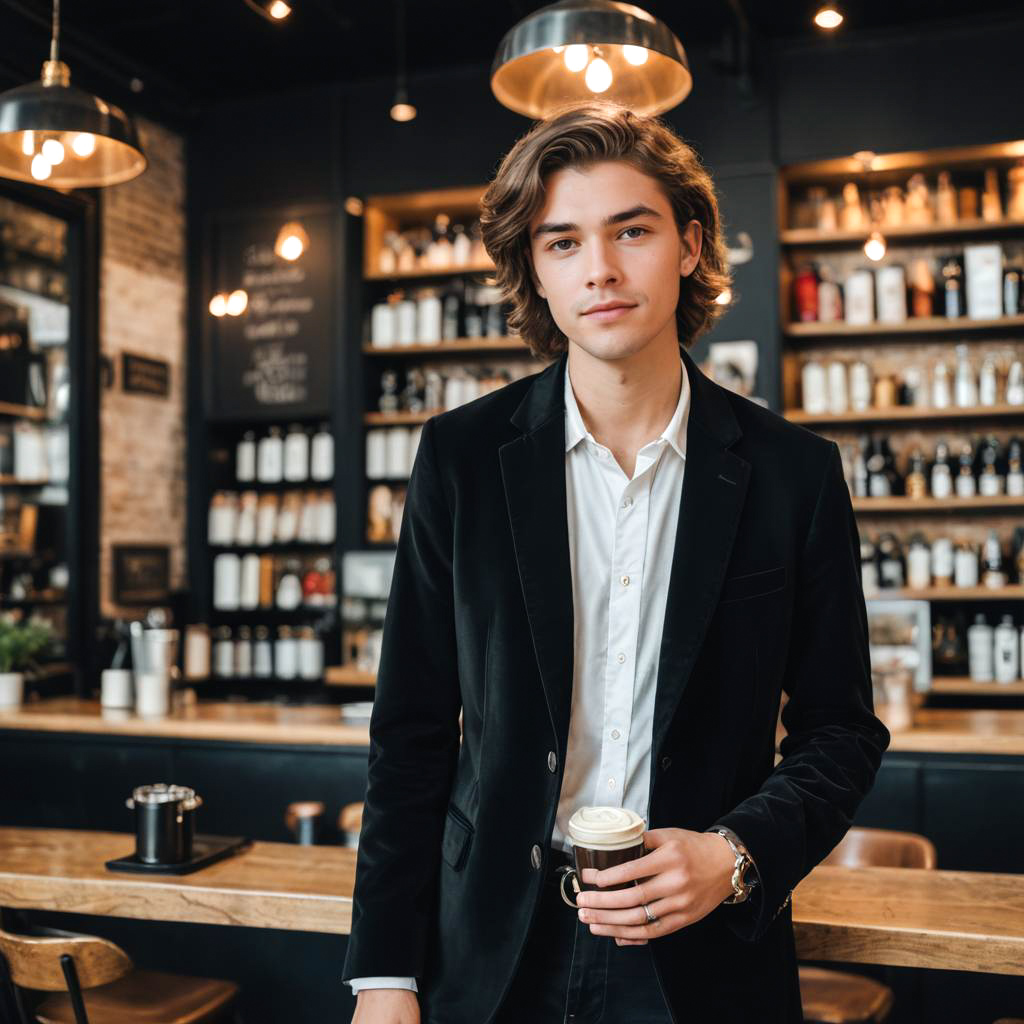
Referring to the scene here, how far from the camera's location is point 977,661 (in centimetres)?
504

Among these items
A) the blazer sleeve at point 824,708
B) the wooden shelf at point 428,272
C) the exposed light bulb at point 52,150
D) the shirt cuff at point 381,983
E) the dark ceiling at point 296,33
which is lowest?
the shirt cuff at point 381,983

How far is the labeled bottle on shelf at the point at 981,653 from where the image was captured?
5.04 m

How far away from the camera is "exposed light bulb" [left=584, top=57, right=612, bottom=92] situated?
2947mm

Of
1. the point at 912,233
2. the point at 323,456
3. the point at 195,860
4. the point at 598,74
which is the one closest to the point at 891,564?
the point at 912,233

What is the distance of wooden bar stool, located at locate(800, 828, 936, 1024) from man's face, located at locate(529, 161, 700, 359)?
1.45 meters

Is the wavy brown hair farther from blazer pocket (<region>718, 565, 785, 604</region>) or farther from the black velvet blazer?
blazer pocket (<region>718, 565, 785, 604</region>)

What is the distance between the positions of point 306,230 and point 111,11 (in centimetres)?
132

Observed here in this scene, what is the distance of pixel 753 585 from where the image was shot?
1.37 m

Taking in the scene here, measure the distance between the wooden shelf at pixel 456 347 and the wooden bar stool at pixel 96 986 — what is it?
369 centimetres

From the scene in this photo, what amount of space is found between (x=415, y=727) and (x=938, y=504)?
4219 mm

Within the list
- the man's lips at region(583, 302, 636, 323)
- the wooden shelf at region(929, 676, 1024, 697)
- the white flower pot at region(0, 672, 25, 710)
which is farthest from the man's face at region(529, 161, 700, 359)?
the wooden shelf at region(929, 676, 1024, 697)

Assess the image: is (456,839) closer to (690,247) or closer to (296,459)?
(690,247)

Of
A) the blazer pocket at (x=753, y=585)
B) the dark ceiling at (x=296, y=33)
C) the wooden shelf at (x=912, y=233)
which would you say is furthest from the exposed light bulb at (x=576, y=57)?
the wooden shelf at (x=912, y=233)

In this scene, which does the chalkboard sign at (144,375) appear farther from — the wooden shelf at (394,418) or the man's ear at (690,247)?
the man's ear at (690,247)
